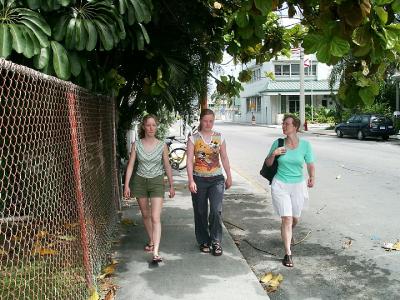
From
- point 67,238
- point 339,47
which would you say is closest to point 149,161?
point 67,238

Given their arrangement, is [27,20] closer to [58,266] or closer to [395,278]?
[58,266]

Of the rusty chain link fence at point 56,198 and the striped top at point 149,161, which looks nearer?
the rusty chain link fence at point 56,198

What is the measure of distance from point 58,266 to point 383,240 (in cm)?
430

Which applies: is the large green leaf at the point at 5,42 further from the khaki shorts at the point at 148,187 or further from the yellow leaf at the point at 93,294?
the khaki shorts at the point at 148,187

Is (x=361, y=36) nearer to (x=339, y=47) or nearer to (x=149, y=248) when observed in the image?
(x=339, y=47)

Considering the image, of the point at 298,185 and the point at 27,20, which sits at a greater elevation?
the point at 27,20

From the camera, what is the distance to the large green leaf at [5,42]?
3.26 m

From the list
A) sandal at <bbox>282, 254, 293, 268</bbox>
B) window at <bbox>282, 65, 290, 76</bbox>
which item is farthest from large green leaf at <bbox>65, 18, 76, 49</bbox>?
window at <bbox>282, 65, 290, 76</bbox>

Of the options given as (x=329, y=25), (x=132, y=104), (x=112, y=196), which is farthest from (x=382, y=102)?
(x=329, y=25)

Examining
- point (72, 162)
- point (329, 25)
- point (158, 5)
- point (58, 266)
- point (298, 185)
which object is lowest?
point (58, 266)

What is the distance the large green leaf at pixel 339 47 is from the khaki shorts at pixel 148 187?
2.94 m

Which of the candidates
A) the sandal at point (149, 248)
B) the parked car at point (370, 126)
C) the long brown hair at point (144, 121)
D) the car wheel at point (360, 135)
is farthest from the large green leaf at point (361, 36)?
the car wheel at point (360, 135)

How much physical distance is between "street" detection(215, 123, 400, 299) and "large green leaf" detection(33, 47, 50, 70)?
3012mm

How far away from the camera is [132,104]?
9.35m
